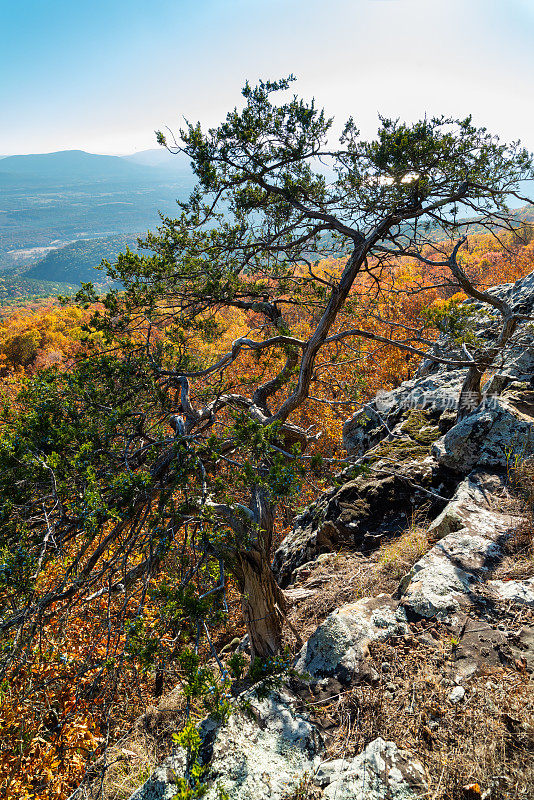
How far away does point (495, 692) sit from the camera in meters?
2.51

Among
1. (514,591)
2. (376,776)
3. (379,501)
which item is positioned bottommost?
(379,501)

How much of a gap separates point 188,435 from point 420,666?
9.17 feet

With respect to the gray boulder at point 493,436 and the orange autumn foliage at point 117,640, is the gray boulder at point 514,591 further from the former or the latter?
the gray boulder at point 493,436

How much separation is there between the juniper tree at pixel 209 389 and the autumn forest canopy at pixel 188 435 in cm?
3

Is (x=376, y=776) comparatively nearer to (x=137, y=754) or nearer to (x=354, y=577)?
(x=354, y=577)

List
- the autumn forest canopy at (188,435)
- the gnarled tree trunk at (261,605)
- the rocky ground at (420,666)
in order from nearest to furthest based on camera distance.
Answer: the rocky ground at (420,666) < the autumn forest canopy at (188,435) < the gnarled tree trunk at (261,605)

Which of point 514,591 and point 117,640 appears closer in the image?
point 514,591

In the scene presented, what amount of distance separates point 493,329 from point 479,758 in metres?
9.85

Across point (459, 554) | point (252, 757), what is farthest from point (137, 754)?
point (459, 554)

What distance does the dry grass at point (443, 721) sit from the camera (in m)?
2.08

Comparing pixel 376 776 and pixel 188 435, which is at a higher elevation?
pixel 188 435

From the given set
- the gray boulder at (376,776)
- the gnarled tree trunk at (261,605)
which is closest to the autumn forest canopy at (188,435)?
the gnarled tree trunk at (261,605)

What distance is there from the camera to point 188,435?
12.2 ft

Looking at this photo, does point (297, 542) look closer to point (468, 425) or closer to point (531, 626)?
point (468, 425)
